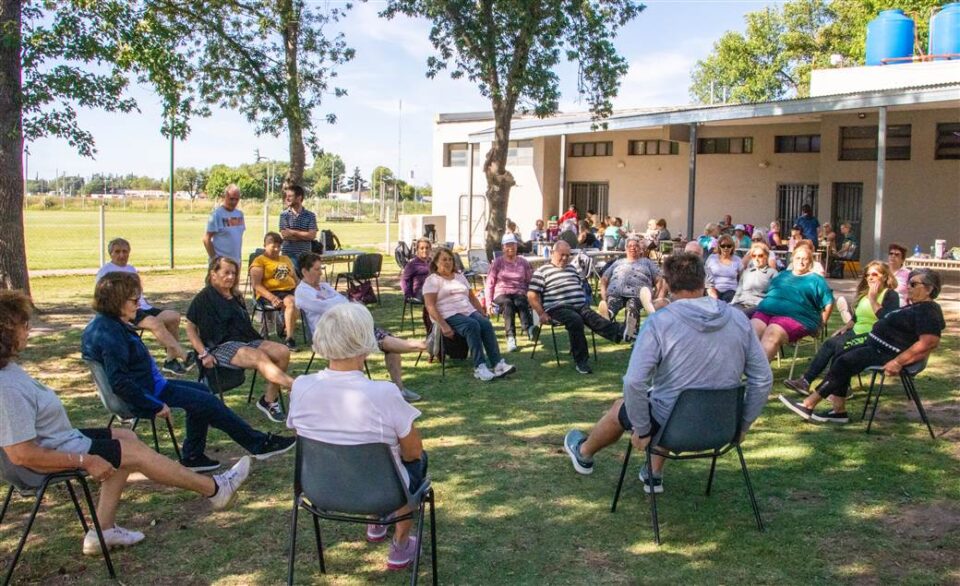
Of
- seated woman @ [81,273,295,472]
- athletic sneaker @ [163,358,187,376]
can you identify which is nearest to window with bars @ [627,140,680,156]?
athletic sneaker @ [163,358,187,376]

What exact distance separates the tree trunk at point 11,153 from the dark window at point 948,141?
51.9 feet

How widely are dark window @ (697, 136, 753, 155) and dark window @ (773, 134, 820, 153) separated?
2.20 ft

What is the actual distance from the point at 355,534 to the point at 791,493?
7.61ft

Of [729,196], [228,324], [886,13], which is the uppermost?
[886,13]

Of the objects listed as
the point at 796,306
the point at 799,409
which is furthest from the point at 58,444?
the point at 796,306

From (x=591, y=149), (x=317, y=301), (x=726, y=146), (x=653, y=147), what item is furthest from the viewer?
(x=591, y=149)

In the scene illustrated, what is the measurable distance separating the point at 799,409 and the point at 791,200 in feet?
49.8

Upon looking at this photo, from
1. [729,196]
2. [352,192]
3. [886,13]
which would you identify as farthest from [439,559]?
[352,192]

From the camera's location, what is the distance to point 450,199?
28.5 meters

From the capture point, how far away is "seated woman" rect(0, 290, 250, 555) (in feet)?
10.7

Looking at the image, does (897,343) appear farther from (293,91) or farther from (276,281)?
(293,91)

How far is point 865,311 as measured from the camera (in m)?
6.16

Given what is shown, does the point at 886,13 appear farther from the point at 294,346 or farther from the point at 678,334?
the point at 678,334

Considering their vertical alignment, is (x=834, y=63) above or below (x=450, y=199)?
above
